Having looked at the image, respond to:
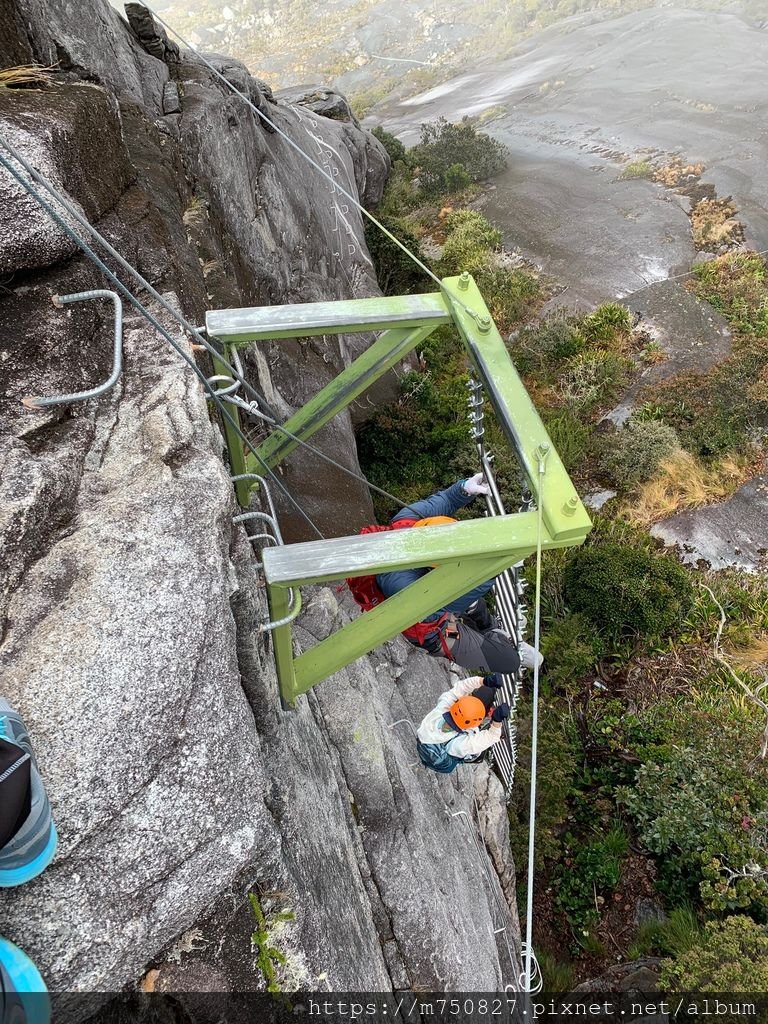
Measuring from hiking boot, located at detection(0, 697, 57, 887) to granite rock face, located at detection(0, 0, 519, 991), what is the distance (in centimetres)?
13

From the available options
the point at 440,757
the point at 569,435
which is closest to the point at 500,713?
the point at 440,757

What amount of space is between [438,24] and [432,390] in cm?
5700

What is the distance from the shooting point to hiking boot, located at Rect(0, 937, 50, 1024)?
176cm

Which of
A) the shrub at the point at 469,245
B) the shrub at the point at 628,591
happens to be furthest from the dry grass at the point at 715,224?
the shrub at the point at 628,591

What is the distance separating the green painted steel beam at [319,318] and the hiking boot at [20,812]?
2612 millimetres

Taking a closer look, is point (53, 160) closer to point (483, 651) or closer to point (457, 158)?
point (483, 651)

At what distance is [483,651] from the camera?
5.09m

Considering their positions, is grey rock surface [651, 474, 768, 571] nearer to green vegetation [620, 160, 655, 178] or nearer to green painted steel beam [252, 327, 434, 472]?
green painted steel beam [252, 327, 434, 472]

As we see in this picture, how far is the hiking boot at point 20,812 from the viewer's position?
1891 millimetres

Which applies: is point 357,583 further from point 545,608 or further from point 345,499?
point 545,608

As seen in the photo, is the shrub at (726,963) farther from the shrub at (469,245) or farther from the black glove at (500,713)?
the shrub at (469,245)

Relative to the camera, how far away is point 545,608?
10984mm

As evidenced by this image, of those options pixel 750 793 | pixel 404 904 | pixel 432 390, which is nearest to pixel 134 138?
pixel 404 904

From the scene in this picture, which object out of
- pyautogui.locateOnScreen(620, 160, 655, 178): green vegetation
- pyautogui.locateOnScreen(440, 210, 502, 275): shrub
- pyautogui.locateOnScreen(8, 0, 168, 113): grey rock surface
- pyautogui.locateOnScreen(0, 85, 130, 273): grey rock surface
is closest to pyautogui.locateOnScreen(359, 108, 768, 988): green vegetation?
pyautogui.locateOnScreen(440, 210, 502, 275): shrub
